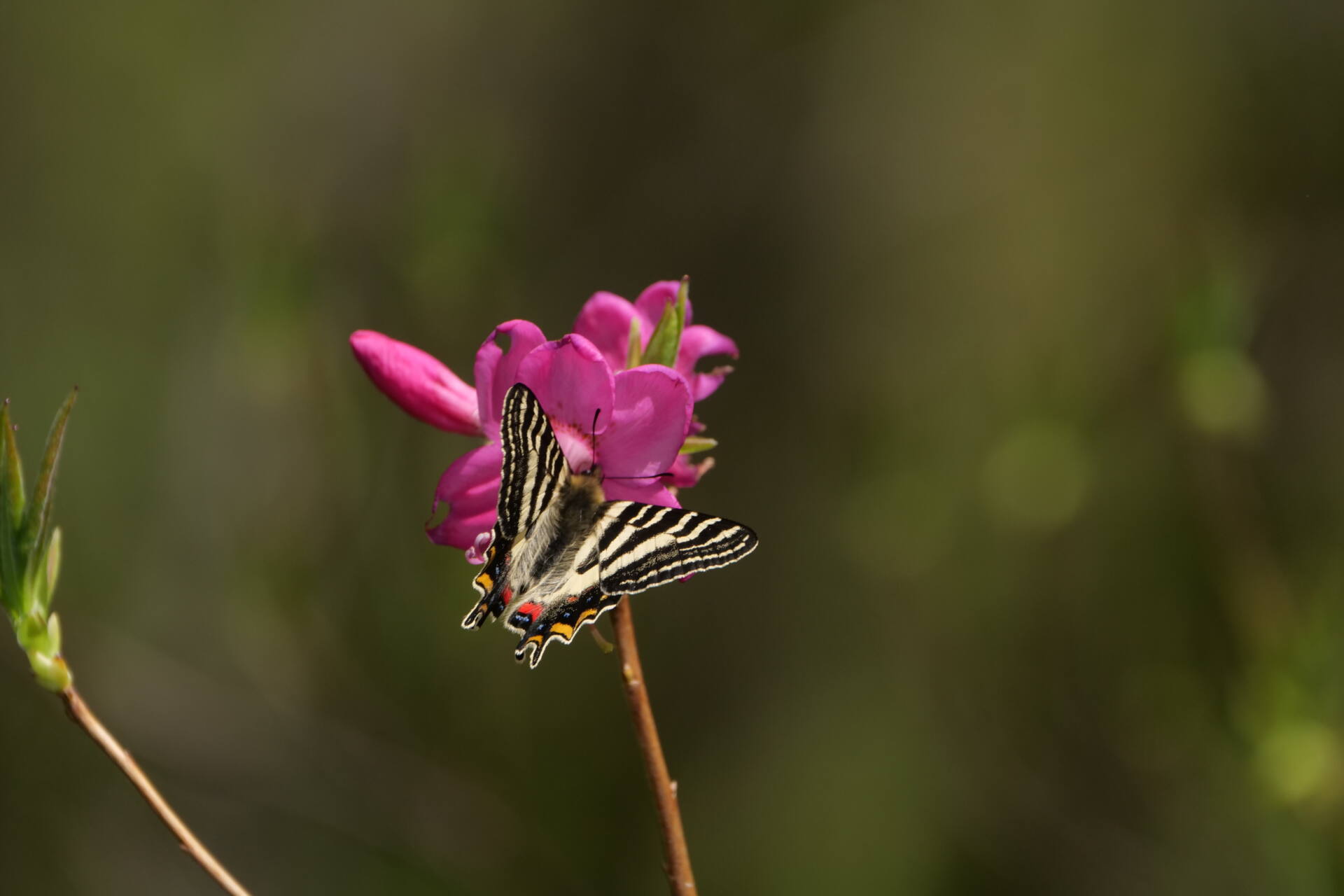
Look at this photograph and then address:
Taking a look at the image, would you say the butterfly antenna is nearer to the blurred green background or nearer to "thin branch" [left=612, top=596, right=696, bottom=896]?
"thin branch" [left=612, top=596, right=696, bottom=896]

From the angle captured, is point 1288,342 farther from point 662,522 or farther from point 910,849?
point 662,522

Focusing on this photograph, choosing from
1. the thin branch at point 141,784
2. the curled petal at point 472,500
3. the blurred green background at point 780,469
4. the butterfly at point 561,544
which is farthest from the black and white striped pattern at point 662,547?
the blurred green background at point 780,469

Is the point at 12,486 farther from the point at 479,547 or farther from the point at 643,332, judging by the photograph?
the point at 643,332

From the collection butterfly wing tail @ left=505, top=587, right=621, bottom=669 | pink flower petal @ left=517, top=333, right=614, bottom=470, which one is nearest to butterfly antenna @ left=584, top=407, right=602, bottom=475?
pink flower petal @ left=517, top=333, right=614, bottom=470

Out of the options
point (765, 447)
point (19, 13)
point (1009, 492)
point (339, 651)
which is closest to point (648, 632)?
point (765, 447)

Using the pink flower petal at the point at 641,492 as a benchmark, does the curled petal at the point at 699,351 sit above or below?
above

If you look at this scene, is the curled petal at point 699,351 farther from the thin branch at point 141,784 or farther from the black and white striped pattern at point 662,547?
the thin branch at point 141,784
